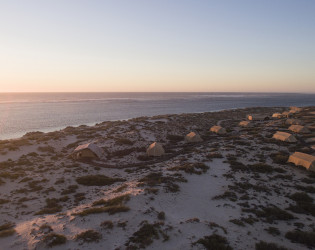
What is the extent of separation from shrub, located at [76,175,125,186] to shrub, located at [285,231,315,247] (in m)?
17.3

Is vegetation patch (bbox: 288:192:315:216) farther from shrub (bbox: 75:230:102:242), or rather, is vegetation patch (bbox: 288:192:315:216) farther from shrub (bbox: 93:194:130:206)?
shrub (bbox: 75:230:102:242)

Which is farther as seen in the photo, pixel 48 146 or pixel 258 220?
pixel 48 146

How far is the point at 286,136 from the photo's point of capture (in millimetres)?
34844

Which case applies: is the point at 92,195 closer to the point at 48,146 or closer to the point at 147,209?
the point at 147,209

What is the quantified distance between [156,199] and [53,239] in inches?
323

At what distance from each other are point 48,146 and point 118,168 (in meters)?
16.0

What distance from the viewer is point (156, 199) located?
17.0 m

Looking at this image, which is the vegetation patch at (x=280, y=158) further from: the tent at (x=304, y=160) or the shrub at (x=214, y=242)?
the shrub at (x=214, y=242)

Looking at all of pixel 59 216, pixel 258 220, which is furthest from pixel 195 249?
pixel 59 216

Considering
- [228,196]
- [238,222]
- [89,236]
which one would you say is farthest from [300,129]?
[89,236]

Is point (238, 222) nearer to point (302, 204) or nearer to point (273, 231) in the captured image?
point (273, 231)

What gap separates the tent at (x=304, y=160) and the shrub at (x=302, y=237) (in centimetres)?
1338

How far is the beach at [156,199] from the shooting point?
40.0 feet

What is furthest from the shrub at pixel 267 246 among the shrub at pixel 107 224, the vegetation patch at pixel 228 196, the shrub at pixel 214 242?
the shrub at pixel 107 224
